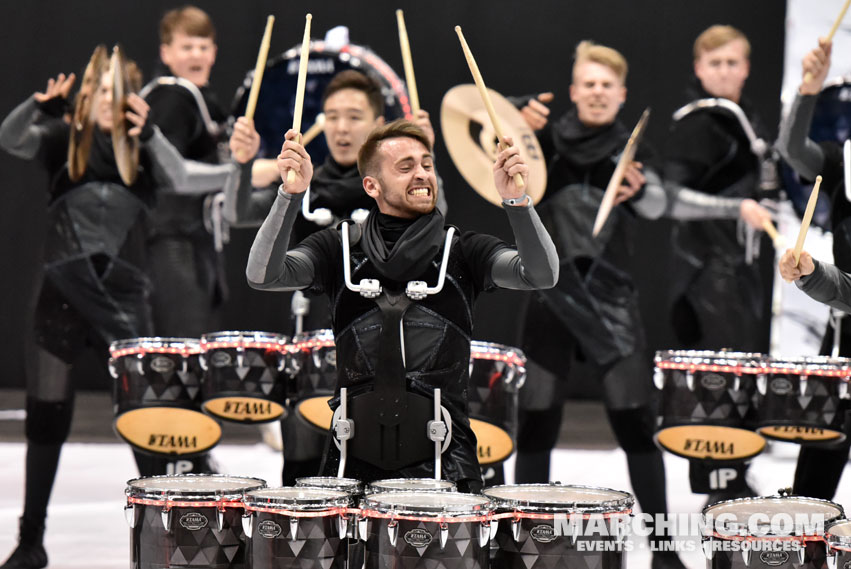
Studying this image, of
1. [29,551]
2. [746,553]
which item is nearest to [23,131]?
[29,551]

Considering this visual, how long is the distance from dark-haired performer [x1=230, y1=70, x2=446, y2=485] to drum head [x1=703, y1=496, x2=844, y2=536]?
5.54 ft

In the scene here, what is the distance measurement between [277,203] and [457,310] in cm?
55

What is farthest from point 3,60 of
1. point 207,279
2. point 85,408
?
point 207,279

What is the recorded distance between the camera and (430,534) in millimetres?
2855

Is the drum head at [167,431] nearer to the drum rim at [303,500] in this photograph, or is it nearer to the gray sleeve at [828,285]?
the drum rim at [303,500]

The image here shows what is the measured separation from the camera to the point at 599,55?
5496 millimetres

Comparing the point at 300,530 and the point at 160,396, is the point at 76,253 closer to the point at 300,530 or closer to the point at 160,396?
the point at 160,396

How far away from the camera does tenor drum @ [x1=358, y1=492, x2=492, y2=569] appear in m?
2.85

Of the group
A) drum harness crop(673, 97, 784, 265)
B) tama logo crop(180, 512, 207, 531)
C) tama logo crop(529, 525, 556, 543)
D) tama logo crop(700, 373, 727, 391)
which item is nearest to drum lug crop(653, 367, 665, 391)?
tama logo crop(700, 373, 727, 391)

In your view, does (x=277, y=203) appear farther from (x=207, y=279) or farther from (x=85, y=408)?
(x=85, y=408)

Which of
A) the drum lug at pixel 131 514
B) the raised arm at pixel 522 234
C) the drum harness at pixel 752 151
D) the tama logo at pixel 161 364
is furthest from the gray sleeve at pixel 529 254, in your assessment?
the drum harness at pixel 752 151

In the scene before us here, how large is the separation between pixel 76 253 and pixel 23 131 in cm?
53

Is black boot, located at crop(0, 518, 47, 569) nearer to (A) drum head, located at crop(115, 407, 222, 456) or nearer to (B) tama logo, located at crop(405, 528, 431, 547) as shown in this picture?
(A) drum head, located at crop(115, 407, 222, 456)

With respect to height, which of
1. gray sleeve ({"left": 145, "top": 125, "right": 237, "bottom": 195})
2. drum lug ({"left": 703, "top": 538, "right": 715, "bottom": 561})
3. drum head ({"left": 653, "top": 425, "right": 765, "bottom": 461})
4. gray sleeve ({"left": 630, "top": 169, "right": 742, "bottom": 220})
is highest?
gray sleeve ({"left": 145, "top": 125, "right": 237, "bottom": 195})
